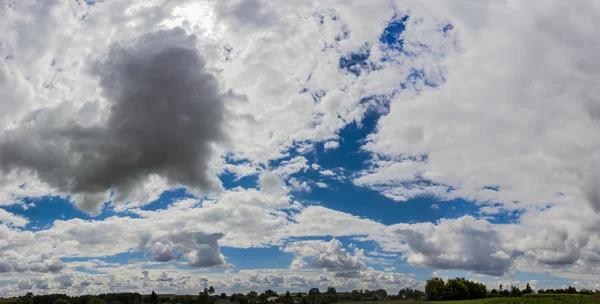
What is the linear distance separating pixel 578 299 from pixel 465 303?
44.1 m

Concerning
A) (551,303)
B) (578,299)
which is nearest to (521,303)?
(551,303)

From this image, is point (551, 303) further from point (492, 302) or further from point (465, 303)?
point (465, 303)

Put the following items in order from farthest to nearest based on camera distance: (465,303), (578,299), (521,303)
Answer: (465,303) < (578,299) < (521,303)

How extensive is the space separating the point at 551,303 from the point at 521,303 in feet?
47.5

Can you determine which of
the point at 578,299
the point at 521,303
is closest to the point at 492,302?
the point at 521,303

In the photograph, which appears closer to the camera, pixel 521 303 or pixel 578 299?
pixel 521 303

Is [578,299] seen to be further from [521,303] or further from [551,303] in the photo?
[521,303]

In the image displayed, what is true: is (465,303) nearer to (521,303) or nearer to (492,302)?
(492,302)

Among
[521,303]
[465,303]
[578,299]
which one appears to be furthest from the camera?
[465,303]

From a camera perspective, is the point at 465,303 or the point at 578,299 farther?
the point at 465,303

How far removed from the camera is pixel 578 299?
168125 mm

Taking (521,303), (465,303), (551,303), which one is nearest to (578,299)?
(551,303)

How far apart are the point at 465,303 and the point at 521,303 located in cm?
3789

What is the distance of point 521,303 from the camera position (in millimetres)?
155750
